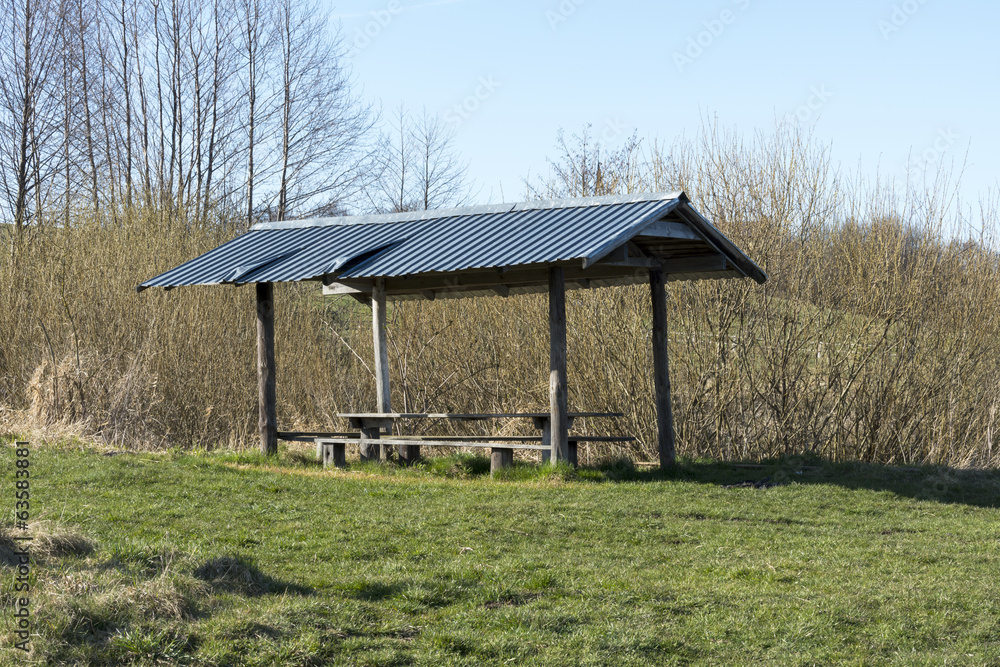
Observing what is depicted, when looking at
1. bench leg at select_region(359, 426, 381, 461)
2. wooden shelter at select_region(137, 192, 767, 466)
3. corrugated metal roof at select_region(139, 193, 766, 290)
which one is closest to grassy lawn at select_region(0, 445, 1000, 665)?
bench leg at select_region(359, 426, 381, 461)

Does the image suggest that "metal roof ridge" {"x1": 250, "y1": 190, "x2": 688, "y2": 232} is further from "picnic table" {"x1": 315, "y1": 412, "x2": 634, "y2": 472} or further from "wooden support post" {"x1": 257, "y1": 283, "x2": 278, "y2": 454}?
"picnic table" {"x1": 315, "y1": 412, "x2": 634, "y2": 472}

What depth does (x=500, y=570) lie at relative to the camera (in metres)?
6.09

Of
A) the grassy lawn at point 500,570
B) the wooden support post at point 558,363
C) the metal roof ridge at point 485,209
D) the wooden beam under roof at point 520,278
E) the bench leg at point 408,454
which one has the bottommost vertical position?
the grassy lawn at point 500,570

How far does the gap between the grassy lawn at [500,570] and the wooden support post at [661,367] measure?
34.9 inches

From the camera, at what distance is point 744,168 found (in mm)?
13812

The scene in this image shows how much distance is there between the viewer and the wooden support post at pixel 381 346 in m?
12.1

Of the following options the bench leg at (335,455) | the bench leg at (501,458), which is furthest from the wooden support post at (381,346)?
the bench leg at (501,458)

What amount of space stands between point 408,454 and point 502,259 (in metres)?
3.38

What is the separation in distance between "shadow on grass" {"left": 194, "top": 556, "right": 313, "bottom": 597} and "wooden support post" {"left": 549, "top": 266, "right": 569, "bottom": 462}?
533cm

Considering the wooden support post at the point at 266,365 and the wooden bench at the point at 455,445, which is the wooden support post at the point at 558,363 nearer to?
the wooden bench at the point at 455,445

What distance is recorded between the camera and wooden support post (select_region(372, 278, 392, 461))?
39.6 feet

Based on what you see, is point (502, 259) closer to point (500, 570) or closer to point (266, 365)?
point (266, 365)

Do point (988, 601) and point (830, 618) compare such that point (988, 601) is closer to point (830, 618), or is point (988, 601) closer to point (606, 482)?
point (830, 618)

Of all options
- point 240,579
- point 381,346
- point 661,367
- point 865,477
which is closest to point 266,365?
point 381,346
